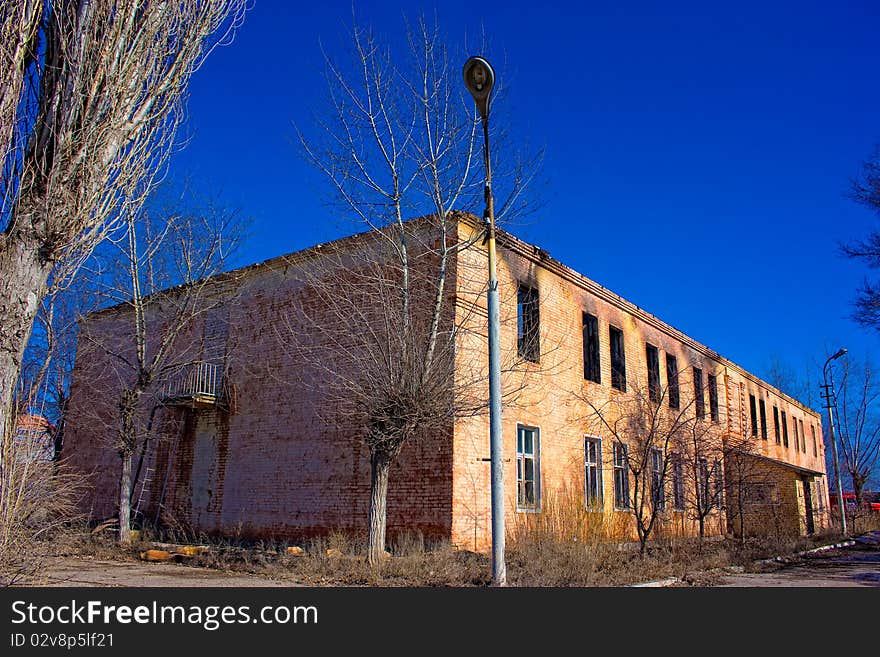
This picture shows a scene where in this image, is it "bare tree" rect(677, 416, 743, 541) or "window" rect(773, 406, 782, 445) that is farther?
"window" rect(773, 406, 782, 445)

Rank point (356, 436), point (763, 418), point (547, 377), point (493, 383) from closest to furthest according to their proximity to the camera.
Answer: point (493, 383)
point (356, 436)
point (547, 377)
point (763, 418)

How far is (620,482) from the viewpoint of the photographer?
19.0 meters

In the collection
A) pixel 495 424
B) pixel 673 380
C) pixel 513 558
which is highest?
pixel 673 380

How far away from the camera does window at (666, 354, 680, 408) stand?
23.2 m

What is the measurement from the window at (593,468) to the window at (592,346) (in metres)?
1.75

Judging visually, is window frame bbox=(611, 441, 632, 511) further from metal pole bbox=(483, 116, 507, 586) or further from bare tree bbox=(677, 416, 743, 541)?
metal pole bbox=(483, 116, 507, 586)

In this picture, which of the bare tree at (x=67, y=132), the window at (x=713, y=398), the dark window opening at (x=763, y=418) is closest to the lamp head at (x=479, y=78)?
the bare tree at (x=67, y=132)

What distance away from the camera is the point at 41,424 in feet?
25.9

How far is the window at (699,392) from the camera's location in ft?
79.6

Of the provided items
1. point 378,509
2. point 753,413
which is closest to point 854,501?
point 753,413

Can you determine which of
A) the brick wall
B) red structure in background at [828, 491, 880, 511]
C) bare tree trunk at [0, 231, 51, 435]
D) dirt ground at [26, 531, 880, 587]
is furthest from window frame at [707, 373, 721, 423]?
bare tree trunk at [0, 231, 51, 435]

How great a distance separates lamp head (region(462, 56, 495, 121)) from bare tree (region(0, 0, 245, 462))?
346 centimetres

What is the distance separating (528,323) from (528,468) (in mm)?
3385

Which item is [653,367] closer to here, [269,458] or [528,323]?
[528,323]
